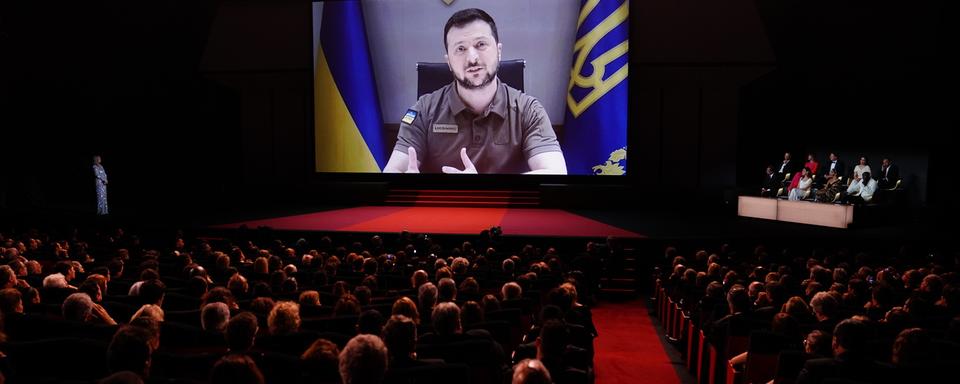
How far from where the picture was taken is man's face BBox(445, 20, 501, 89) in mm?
14648

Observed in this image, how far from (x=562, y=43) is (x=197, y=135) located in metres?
10.3

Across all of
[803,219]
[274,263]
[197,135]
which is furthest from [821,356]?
[197,135]

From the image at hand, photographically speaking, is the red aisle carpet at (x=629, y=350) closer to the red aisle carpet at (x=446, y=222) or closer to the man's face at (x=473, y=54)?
the red aisle carpet at (x=446, y=222)

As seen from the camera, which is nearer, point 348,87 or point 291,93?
point 348,87

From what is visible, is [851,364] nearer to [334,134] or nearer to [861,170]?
[861,170]

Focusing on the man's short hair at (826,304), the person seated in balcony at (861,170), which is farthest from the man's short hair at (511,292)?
the person seated in balcony at (861,170)

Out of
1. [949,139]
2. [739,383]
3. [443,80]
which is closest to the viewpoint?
[739,383]

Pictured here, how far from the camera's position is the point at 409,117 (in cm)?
1514

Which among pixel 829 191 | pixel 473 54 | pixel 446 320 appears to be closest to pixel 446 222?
pixel 473 54

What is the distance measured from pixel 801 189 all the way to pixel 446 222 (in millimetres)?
7186

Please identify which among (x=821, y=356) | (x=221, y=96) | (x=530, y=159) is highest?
(x=221, y=96)

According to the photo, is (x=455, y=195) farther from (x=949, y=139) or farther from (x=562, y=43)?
(x=949, y=139)

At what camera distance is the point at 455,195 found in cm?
1580

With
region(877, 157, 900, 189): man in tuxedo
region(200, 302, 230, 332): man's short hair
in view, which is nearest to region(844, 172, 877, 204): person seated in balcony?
region(877, 157, 900, 189): man in tuxedo
